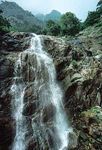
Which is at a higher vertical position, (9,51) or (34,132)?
(9,51)

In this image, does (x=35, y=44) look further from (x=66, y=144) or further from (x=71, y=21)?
(x=71, y=21)

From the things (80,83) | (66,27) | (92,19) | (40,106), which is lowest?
(40,106)

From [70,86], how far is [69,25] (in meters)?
23.5

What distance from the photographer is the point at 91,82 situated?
24047mm

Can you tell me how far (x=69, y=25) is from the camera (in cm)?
4497

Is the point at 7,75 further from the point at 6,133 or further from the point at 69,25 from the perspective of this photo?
the point at 69,25

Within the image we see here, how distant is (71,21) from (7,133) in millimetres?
30127

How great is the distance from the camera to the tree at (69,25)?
44.0 meters

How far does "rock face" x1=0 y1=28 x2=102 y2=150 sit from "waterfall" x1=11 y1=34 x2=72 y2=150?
0.20m

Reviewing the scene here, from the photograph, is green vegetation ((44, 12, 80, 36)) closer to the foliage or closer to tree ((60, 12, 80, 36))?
tree ((60, 12, 80, 36))

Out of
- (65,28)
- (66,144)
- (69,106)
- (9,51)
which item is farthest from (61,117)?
(65,28)

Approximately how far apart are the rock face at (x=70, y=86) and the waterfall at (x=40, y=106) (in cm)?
20

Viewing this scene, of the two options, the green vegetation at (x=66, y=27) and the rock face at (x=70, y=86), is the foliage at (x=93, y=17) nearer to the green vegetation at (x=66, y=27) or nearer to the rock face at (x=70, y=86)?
the green vegetation at (x=66, y=27)

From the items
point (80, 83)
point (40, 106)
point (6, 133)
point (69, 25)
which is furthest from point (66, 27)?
point (6, 133)
